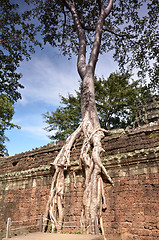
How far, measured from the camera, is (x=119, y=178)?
556cm

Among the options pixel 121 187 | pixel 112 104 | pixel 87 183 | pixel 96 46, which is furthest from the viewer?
pixel 112 104

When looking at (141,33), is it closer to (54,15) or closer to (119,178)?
(54,15)

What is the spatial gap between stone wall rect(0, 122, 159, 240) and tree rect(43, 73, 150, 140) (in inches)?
370

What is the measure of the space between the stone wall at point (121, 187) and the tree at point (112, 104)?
9400mm

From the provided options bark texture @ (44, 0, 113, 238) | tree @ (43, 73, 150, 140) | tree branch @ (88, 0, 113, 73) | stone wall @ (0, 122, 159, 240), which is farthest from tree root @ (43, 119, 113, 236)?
tree @ (43, 73, 150, 140)

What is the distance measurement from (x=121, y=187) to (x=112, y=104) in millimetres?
11284

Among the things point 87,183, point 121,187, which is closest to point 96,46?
point 87,183

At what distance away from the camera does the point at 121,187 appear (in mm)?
5461

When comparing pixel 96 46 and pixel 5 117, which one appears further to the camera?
pixel 5 117

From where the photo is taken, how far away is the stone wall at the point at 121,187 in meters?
4.89

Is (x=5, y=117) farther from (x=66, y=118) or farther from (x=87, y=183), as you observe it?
(x=87, y=183)

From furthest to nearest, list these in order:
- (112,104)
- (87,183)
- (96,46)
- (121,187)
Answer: (112,104) < (96,46) < (87,183) < (121,187)

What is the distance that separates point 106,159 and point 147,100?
8707 mm

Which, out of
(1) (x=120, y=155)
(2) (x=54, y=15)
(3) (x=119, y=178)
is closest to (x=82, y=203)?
(3) (x=119, y=178)
